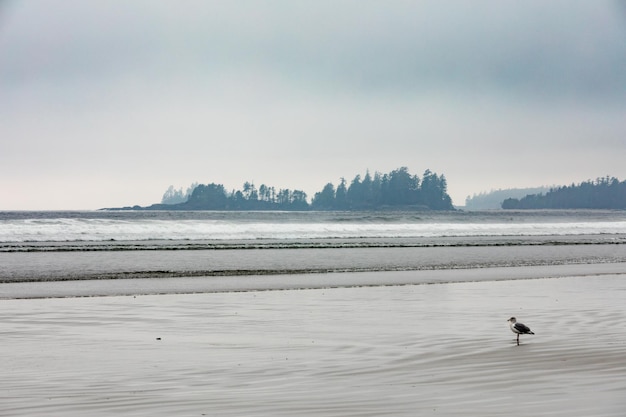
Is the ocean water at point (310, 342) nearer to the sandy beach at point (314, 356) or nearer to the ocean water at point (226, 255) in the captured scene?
the sandy beach at point (314, 356)

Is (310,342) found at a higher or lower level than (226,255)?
higher

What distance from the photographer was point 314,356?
375 inches

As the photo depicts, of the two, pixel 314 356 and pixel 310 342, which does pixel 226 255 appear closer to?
pixel 310 342

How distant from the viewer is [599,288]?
18.7 metres

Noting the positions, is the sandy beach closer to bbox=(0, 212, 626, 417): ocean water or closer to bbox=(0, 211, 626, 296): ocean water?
bbox=(0, 212, 626, 417): ocean water

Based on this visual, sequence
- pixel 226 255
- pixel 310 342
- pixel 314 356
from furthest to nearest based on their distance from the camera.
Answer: pixel 226 255
pixel 310 342
pixel 314 356

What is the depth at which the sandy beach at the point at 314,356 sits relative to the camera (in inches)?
276

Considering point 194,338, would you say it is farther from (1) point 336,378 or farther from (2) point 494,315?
(2) point 494,315

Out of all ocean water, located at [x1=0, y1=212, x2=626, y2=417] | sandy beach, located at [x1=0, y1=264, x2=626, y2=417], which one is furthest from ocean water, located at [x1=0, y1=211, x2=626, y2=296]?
sandy beach, located at [x1=0, y1=264, x2=626, y2=417]

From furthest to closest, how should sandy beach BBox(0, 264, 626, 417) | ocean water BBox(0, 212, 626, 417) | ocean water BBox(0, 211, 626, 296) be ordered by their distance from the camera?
1. ocean water BBox(0, 211, 626, 296)
2. ocean water BBox(0, 212, 626, 417)
3. sandy beach BBox(0, 264, 626, 417)

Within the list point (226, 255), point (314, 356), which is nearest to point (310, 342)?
point (314, 356)

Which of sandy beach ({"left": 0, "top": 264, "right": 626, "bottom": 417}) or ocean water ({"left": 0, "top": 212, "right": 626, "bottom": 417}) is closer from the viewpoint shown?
sandy beach ({"left": 0, "top": 264, "right": 626, "bottom": 417})

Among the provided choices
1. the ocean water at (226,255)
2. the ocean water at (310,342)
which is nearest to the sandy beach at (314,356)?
the ocean water at (310,342)

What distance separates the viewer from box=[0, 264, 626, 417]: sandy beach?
7.00m
